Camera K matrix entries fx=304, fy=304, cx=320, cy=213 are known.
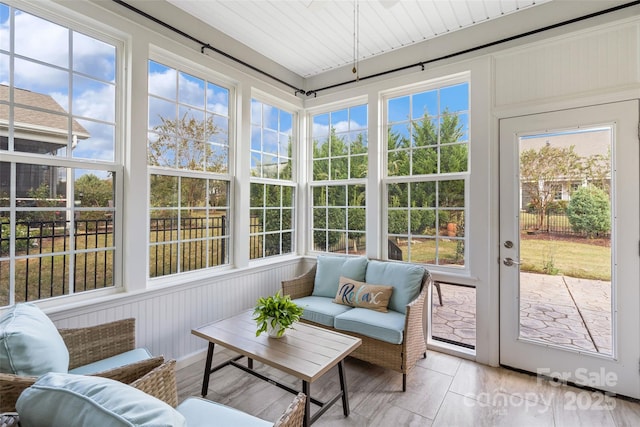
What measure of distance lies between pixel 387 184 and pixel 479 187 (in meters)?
0.96

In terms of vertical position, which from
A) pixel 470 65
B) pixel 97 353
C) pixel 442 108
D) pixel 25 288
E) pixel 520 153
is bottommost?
pixel 97 353

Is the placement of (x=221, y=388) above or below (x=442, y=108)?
below

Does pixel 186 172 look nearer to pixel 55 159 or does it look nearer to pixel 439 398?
pixel 55 159

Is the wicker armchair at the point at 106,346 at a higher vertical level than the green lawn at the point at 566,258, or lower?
lower

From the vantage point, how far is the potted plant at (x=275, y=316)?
2104 millimetres

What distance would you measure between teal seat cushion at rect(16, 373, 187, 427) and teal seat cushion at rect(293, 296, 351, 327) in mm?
1856

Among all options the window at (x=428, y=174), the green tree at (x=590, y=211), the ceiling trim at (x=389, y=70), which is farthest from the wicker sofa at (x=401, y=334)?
the ceiling trim at (x=389, y=70)

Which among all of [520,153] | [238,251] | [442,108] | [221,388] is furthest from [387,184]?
[221,388]

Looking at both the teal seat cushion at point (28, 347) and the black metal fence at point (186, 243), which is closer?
the teal seat cushion at point (28, 347)

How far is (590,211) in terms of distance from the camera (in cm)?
240

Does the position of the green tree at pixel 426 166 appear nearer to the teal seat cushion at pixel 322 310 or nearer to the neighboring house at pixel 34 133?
the teal seat cushion at pixel 322 310

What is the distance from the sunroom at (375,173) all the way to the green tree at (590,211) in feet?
0.06

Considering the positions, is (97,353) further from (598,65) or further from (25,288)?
(598,65)

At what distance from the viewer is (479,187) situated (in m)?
2.79
